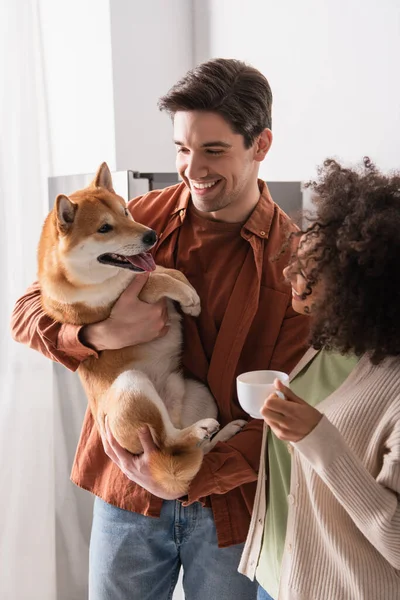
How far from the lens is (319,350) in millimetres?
1205

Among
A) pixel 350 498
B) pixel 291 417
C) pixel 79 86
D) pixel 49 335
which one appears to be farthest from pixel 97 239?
pixel 79 86

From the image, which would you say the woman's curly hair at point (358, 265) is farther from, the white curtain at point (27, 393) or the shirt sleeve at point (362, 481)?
the white curtain at point (27, 393)

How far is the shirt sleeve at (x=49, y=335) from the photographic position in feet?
4.68

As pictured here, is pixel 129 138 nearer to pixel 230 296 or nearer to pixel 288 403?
pixel 230 296

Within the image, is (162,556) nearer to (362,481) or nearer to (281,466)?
(281,466)

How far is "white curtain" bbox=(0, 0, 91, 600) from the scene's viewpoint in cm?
218

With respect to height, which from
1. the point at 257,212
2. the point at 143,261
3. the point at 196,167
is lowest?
the point at 143,261

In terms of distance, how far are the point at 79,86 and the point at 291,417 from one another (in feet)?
6.46

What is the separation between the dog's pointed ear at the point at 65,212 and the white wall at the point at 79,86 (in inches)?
38.8

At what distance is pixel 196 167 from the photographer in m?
1.38

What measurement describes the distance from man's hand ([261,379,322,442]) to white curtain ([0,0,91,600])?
5.02 feet

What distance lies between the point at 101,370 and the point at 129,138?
1386 millimetres

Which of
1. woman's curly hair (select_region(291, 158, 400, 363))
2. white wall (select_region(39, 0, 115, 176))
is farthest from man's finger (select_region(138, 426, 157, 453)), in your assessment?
white wall (select_region(39, 0, 115, 176))

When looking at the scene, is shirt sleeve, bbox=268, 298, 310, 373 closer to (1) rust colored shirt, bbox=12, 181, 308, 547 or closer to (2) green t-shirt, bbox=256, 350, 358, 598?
(1) rust colored shirt, bbox=12, 181, 308, 547
